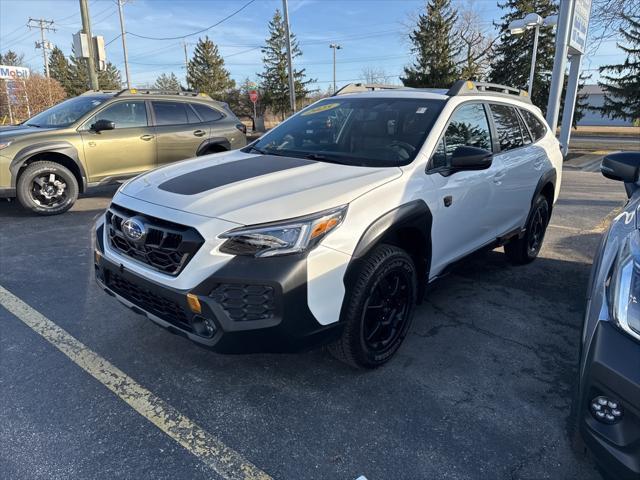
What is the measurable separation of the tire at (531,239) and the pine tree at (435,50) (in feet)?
101

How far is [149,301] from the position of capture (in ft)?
8.50

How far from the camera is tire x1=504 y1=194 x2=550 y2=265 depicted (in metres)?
4.70

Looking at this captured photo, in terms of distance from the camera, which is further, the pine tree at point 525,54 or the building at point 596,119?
the building at point 596,119

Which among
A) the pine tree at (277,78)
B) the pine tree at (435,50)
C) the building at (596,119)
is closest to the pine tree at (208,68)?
the pine tree at (277,78)

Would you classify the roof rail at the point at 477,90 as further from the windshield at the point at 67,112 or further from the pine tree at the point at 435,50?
the pine tree at the point at 435,50

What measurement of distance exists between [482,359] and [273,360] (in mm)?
1404

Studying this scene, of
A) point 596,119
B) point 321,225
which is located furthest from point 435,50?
point 596,119

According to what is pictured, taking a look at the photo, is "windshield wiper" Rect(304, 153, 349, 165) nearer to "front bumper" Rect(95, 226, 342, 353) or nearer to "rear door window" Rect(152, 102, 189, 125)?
"front bumper" Rect(95, 226, 342, 353)

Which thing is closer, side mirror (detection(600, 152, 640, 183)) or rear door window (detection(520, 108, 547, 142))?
side mirror (detection(600, 152, 640, 183))

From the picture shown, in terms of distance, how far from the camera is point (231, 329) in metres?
2.27

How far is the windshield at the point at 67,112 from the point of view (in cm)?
701

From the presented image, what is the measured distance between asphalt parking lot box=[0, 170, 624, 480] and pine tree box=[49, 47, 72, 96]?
63.6 m

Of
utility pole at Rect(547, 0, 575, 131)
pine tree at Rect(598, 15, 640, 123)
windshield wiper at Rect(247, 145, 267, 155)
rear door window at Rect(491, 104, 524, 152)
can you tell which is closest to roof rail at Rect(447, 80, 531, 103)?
rear door window at Rect(491, 104, 524, 152)

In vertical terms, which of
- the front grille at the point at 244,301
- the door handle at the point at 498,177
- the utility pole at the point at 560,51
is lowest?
the front grille at the point at 244,301
